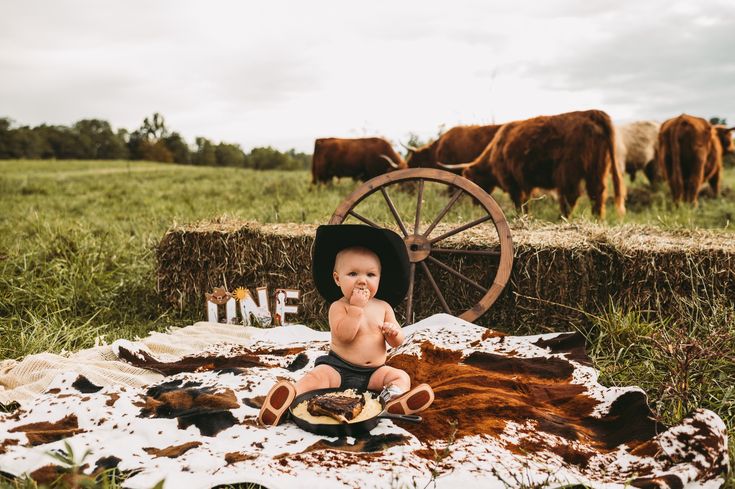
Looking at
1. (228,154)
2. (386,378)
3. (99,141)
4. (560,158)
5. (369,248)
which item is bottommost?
(386,378)

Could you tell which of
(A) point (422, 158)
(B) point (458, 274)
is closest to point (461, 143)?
(A) point (422, 158)

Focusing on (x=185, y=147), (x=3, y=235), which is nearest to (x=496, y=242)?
(x=3, y=235)

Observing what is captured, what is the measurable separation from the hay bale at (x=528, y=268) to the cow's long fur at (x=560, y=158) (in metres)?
2.47

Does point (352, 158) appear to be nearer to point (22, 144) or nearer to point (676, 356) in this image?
point (676, 356)

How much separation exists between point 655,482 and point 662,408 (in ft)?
2.59

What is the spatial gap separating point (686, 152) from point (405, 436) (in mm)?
9322

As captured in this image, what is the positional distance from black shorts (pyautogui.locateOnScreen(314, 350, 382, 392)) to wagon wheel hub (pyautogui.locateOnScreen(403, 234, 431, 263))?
1.36 meters

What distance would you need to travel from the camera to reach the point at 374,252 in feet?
8.90

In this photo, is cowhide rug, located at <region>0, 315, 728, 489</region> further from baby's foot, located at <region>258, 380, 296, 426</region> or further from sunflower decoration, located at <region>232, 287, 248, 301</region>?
sunflower decoration, located at <region>232, 287, 248, 301</region>

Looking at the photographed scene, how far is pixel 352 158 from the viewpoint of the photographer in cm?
1309

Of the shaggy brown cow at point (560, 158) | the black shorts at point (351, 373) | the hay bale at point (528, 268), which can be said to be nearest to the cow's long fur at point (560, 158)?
the shaggy brown cow at point (560, 158)

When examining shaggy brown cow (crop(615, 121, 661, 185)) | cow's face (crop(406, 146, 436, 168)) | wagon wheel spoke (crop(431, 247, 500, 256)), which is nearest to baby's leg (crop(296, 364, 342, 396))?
wagon wheel spoke (crop(431, 247, 500, 256))

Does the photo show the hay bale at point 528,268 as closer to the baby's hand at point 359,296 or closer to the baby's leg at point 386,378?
the baby's leg at point 386,378

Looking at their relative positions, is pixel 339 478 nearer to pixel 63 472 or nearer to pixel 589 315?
pixel 63 472
